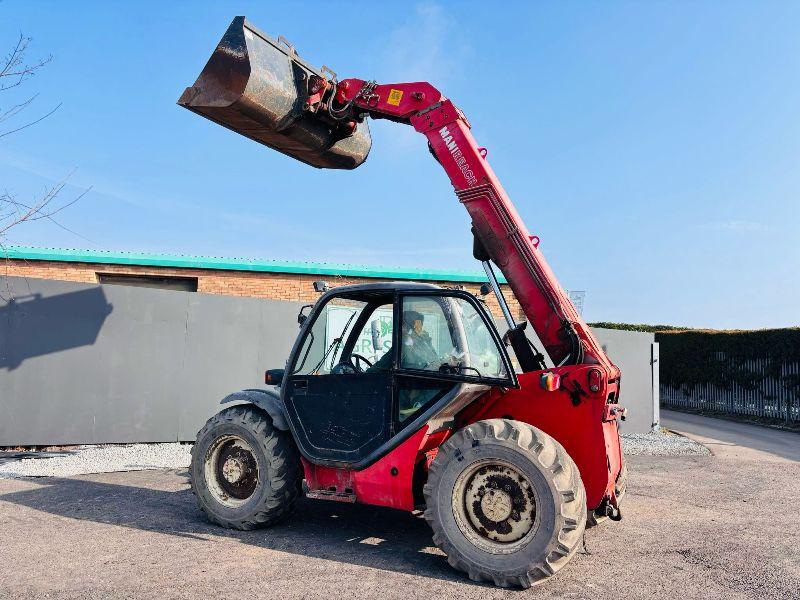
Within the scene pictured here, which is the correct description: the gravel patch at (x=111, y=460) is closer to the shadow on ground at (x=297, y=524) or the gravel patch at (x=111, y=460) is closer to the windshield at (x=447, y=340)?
the shadow on ground at (x=297, y=524)

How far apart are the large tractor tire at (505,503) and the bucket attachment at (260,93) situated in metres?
3.34

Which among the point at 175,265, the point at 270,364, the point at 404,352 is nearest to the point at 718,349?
the point at 270,364

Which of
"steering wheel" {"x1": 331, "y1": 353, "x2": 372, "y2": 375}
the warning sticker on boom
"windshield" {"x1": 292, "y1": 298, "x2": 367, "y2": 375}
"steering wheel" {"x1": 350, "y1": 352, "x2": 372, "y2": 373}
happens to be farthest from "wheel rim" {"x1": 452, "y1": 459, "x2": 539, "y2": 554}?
the warning sticker on boom

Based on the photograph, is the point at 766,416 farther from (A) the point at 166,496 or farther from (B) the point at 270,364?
A: (A) the point at 166,496

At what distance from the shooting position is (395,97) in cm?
583

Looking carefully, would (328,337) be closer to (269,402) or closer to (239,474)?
(269,402)

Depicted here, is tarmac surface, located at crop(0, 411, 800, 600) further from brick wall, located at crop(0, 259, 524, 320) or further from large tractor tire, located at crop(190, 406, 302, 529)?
brick wall, located at crop(0, 259, 524, 320)

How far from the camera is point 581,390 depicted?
463 centimetres

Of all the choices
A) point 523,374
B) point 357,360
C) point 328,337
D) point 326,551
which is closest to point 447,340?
point 523,374

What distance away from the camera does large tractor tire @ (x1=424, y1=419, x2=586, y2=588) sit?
4.05 m

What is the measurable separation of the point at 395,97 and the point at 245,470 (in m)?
3.78

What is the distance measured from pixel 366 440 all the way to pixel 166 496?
9.99 ft

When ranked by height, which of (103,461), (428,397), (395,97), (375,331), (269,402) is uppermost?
(395,97)

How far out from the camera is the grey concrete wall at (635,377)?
1407cm
